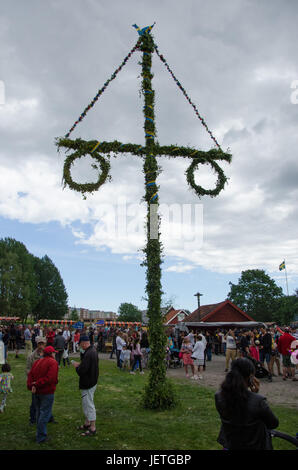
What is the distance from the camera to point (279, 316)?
2248 inches

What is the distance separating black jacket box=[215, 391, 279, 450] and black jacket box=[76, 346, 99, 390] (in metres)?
3.61

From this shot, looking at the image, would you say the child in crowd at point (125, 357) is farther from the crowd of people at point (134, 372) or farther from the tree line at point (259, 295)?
the tree line at point (259, 295)

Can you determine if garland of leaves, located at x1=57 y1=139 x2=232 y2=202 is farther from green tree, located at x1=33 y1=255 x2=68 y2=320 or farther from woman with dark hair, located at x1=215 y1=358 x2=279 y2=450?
green tree, located at x1=33 y1=255 x2=68 y2=320

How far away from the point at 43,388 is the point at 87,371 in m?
0.79

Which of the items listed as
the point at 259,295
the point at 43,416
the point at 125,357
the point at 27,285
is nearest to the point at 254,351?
the point at 125,357

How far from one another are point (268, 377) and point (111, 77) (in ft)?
36.9

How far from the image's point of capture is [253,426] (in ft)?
9.34

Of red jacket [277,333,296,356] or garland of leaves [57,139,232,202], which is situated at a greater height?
garland of leaves [57,139,232,202]

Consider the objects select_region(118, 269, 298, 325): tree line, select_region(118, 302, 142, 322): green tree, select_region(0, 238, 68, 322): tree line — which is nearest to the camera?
select_region(0, 238, 68, 322): tree line

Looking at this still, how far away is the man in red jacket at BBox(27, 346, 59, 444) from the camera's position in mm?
5520

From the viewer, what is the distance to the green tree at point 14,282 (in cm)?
4894

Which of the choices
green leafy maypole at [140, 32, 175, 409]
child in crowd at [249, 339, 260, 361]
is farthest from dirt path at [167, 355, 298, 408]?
green leafy maypole at [140, 32, 175, 409]

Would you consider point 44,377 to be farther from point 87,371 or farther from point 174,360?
point 174,360
